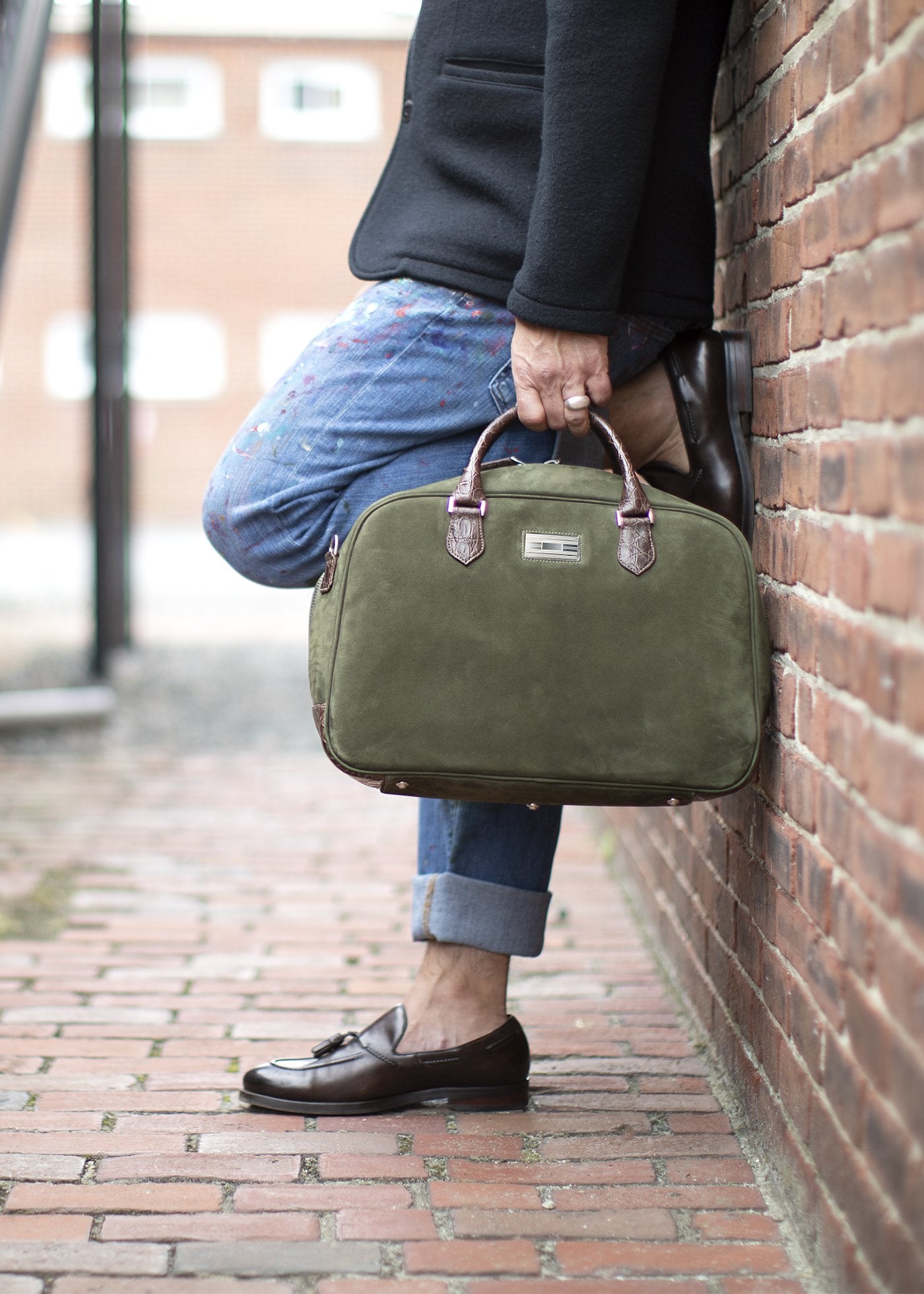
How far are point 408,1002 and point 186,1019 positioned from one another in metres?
0.54

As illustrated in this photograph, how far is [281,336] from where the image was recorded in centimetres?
1731

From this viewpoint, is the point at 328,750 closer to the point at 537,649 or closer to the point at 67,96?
the point at 537,649

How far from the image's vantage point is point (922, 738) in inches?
50.9

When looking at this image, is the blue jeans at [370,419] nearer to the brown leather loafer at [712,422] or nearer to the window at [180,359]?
the brown leather loafer at [712,422]

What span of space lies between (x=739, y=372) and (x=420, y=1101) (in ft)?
3.81

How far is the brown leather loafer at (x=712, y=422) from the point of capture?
6.61ft

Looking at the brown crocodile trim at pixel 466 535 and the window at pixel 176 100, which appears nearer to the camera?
the brown crocodile trim at pixel 466 535

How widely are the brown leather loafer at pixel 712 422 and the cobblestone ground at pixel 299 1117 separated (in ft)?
2.93

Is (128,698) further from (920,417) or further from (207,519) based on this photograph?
(920,417)

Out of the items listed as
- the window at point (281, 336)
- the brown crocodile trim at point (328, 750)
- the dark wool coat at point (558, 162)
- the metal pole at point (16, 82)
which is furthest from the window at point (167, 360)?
the brown crocodile trim at point (328, 750)

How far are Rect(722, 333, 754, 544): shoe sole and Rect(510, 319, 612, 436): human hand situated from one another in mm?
250

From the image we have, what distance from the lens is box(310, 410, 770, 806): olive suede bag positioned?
173 centimetres

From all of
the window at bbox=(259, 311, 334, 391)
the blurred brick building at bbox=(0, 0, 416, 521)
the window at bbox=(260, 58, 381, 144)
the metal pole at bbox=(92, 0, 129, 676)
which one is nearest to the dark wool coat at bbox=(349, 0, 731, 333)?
the metal pole at bbox=(92, 0, 129, 676)

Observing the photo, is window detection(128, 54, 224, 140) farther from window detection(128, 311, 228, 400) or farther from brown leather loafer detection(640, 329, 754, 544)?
brown leather loafer detection(640, 329, 754, 544)
